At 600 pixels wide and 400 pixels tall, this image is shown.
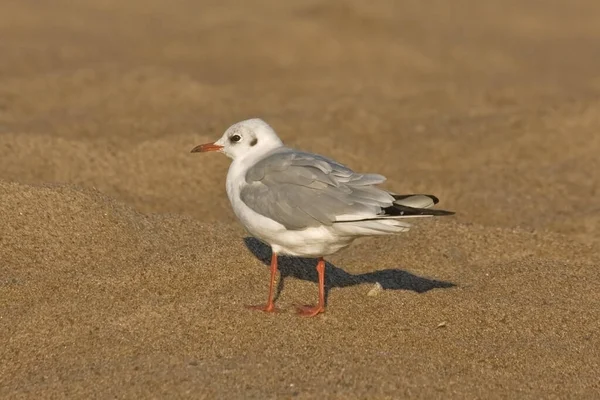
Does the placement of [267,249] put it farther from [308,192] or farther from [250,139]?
[308,192]

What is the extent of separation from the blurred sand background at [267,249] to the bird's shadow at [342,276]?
24 millimetres

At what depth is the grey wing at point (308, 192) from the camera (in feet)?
16.2

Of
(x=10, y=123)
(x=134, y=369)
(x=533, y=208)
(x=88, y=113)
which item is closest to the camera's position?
(x=134, y=369)

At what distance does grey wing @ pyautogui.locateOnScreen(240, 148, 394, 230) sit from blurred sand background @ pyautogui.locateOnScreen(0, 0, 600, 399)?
0.59 metres

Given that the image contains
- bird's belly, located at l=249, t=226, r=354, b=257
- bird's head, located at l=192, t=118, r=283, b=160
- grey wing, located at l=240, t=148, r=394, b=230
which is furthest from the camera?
bird's head, located at l=192, t=118, r=283, b=160

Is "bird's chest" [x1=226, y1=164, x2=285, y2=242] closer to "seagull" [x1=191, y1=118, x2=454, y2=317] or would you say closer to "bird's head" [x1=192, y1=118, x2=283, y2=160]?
"seagull" [x1=191, y1=118, x2=454, y2=317]

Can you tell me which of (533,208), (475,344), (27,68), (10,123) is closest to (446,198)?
(533,208)

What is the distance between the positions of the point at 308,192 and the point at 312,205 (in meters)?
0.10

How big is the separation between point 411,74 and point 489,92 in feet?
5.50

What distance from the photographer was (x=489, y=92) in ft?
41.1

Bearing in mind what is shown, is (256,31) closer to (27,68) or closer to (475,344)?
(27,68)

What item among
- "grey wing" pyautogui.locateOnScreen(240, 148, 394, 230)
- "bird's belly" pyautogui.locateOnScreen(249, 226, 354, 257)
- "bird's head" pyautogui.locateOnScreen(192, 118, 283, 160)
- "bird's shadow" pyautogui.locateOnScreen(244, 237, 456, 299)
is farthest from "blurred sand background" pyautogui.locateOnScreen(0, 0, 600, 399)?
"bird's head" pyautogui.locateOnScreen(192, 118, 283, 160)

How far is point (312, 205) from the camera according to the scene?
500cm

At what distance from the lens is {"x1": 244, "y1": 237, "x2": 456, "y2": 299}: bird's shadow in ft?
19.7
